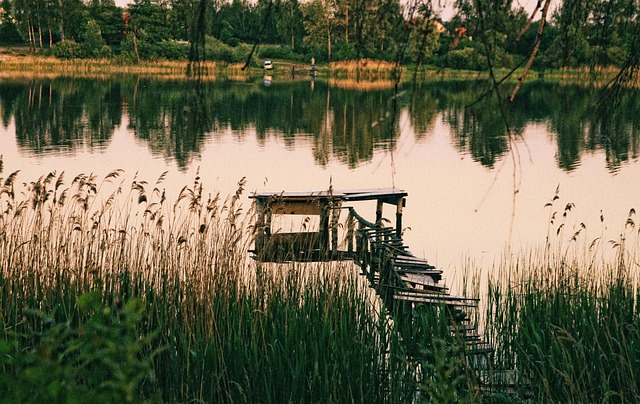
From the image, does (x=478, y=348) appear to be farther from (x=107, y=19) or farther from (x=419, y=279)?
(x=107, y=19)

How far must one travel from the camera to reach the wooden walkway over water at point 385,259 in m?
6.84

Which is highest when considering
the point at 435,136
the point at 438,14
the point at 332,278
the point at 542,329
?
the point at 438,14

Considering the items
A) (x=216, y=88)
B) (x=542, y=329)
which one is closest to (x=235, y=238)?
(x=542, y=329)

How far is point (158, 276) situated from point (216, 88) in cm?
4965

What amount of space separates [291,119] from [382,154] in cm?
1249

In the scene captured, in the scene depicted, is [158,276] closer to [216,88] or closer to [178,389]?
[178,389]

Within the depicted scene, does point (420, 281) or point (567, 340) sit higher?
point (567, 340)

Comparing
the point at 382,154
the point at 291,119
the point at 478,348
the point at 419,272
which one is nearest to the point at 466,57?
the point at 478,348

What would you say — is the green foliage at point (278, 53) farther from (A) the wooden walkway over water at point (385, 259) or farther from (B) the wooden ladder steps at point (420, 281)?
(B) the wooden ladder steps at point (420, 281)

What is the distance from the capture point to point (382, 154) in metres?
26.5

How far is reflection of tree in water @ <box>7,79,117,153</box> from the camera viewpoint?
2822 cm

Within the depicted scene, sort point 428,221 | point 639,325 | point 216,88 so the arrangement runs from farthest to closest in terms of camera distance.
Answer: point 216,88
point 428,221
point 639,325

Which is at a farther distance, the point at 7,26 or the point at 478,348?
the point at 7,26

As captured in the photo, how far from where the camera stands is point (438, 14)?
9.20ft
